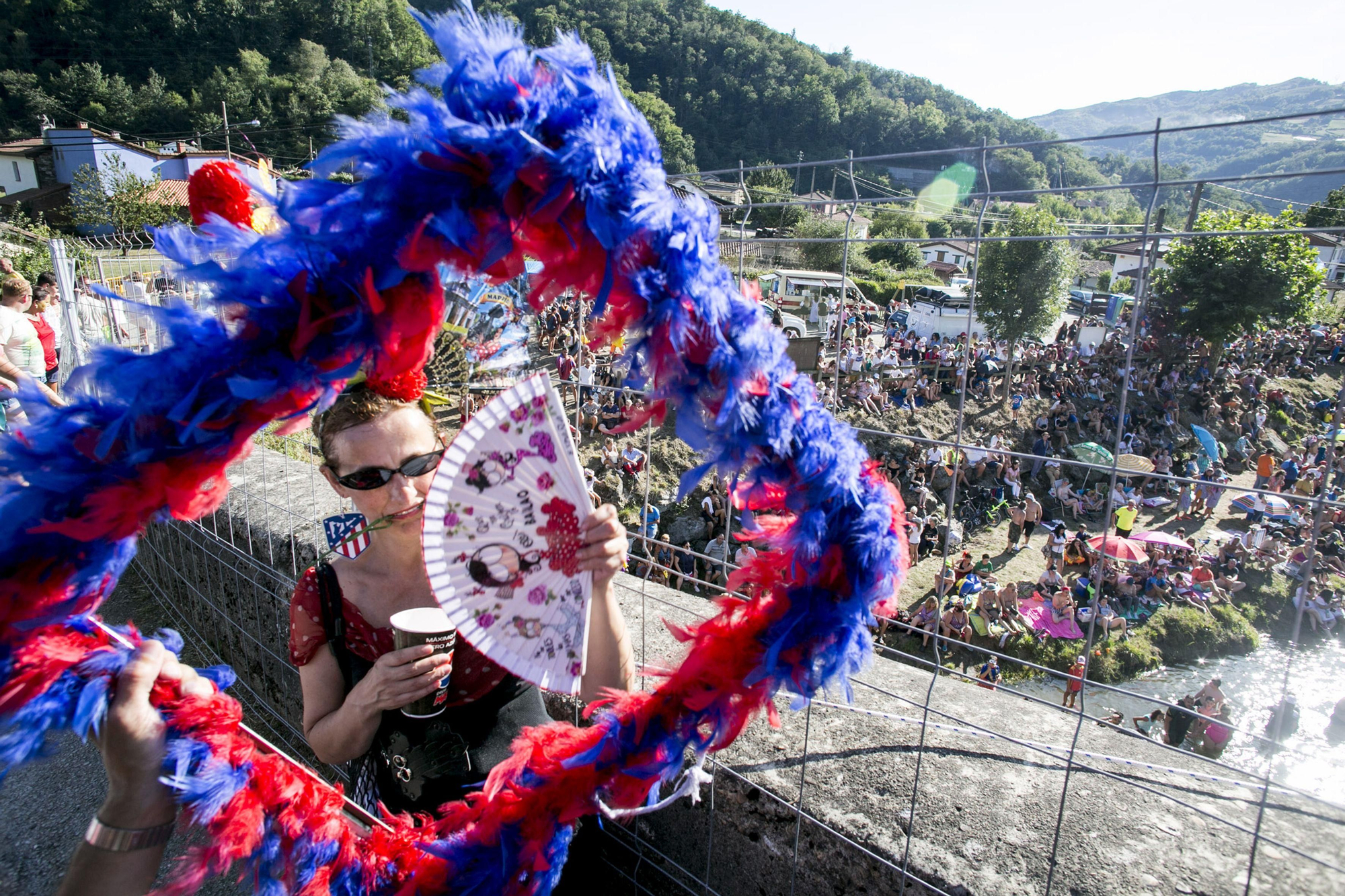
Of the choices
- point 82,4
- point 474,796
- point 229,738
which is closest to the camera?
point 229,738

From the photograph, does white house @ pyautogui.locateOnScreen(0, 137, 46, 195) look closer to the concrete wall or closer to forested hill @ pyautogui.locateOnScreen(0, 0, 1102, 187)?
forested hill @ pyautogui.locateOnScreen(0, 0, 1102, 187)

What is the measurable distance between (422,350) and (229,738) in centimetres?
80

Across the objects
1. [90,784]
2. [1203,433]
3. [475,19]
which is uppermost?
[475,19]

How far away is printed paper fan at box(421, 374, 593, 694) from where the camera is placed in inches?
54.9

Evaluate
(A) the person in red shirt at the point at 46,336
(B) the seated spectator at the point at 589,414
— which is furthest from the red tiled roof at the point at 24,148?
(B) the seated spectator at the point at 589,414

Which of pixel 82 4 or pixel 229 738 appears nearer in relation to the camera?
pixel 229 738

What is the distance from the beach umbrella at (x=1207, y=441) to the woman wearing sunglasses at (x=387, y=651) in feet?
14.1

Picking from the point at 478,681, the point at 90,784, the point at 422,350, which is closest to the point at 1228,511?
the point at 478,681

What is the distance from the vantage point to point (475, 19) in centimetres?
102

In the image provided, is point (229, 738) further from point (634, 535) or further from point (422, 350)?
point (634, 535)

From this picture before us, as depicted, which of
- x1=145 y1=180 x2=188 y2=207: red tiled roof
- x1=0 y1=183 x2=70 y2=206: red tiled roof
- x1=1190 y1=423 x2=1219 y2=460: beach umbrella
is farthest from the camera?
x1=0 y1=183 x2=70 y2=206: red tiled roof

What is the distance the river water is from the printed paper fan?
121cm

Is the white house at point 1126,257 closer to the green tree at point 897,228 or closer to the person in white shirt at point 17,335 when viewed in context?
the green tree at point 897,228

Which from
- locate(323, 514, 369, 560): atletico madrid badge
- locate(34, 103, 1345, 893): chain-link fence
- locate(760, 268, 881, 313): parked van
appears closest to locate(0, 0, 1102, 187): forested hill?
locate(760, 268, 881, 313): parked van
